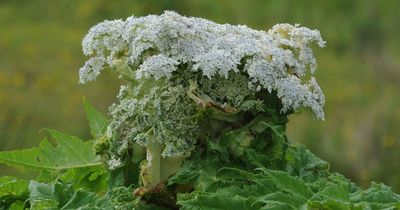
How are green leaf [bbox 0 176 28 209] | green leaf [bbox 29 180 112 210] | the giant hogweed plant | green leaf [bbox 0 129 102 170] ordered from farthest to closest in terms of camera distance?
green leaf [bbox 0 129 102 170] < green leaf [bbox 0 176 28 209] < the giant hogweed plant < green leaf [bbox 29 180 112 210]

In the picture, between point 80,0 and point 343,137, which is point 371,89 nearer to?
point 343,137

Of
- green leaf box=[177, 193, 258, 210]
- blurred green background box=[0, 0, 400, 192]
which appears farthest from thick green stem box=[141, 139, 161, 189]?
blurred green background box=[0, 0, 400, 192]

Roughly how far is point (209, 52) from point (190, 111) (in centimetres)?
16

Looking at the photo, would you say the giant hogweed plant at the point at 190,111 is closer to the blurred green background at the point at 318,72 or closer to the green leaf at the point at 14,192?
the green leaf at the point at 14,192

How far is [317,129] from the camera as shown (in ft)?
29.0

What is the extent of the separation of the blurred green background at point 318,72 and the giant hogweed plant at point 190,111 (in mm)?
4994

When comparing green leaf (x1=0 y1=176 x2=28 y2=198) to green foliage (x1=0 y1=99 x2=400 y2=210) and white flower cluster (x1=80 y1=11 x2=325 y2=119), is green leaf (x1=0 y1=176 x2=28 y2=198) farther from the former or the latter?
white flower cluster (x1=80 y1=11 x2=325 y2=119)

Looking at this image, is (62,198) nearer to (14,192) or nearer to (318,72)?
(14,192)

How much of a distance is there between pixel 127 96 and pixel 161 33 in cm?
22

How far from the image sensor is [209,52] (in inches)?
104

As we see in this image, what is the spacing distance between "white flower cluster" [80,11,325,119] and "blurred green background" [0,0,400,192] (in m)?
4.93

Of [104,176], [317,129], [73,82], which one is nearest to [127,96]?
[104,176]

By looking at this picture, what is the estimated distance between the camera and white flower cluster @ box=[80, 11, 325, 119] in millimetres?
2611

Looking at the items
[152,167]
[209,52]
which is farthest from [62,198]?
[209,52]
